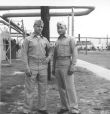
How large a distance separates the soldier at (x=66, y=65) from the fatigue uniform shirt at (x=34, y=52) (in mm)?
298

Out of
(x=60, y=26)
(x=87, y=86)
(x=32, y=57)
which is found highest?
(x=60, y=26)

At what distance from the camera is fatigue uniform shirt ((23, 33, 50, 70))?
200 inches

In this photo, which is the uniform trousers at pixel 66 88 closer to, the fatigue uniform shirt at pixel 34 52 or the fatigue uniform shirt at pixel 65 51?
the fatigue uniform shirt at pixel 65 51

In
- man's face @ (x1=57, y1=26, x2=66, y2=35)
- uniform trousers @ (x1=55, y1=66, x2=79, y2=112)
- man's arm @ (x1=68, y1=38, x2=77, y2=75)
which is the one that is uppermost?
man's face @ (x1=57, y1=26, x2=66, y2=35)

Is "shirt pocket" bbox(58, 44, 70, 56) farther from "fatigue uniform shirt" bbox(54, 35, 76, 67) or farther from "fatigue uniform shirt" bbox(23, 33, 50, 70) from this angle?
"fatigue uniform shirt" bbox(23, 33, 50, 70)

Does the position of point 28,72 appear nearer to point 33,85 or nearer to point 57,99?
point 33,85

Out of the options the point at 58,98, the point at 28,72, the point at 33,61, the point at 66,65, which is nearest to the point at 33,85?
the point at 28,72

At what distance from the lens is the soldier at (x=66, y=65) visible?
521 centimetres

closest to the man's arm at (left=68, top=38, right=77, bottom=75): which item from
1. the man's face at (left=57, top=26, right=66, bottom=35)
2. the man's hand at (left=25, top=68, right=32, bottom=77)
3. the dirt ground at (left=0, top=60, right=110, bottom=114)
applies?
the man's face at (left=57, top=26, right=66, bottom=35)

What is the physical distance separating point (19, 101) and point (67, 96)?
1.46m

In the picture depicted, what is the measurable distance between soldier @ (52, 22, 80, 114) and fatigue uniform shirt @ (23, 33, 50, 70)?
0.30 m

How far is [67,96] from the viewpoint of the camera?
5.35 meters
